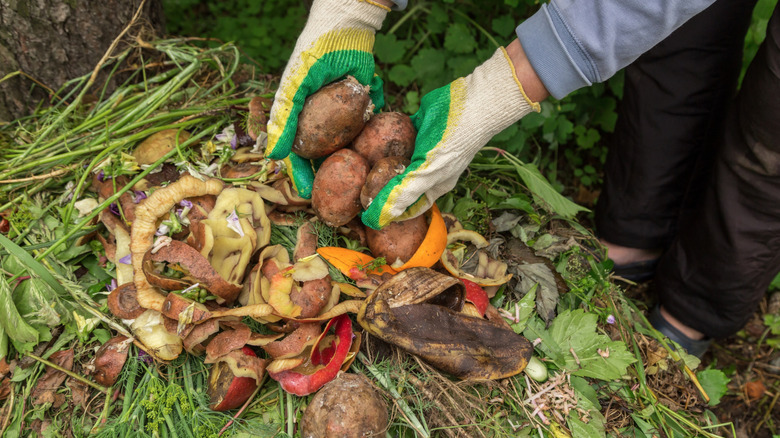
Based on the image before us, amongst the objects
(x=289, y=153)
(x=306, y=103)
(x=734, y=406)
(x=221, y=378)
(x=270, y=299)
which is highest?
(x=306, y=103)

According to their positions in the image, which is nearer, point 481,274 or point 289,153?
point 289,153

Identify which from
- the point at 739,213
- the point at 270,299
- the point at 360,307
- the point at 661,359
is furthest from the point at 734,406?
the point at 270,299

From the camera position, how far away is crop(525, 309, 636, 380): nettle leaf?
196 centimetres

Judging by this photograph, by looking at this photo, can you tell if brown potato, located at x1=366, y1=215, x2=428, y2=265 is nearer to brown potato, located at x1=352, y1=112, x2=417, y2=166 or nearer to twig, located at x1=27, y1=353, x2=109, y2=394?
brown potato, located at x1=352, y1=112, x2=417, y2=166

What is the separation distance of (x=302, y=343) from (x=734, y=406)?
274 cm

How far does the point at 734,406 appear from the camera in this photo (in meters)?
2.86

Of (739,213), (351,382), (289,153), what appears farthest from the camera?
(739,213)

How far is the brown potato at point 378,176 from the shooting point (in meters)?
1.84

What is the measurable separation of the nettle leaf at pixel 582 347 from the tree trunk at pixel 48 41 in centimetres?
264

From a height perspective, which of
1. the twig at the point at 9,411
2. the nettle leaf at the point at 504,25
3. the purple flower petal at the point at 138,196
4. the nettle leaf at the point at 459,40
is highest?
the nettle leaf at the point at 504,25

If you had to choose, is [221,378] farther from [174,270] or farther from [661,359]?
[661,359]

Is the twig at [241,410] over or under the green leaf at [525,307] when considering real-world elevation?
under

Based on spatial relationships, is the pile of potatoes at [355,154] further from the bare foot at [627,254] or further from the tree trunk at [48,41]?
the bare foot at [627,254]

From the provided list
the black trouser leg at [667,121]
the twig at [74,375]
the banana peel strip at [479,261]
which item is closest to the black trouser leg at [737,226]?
the black trouser leg at [667,121]
